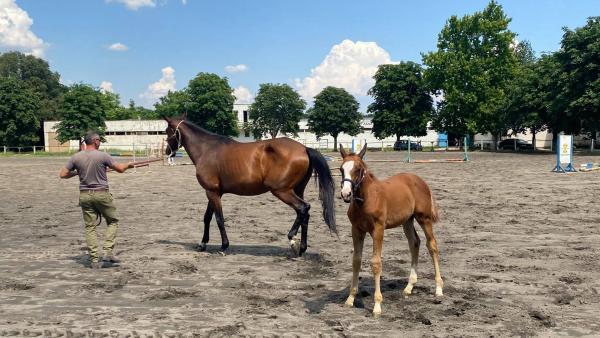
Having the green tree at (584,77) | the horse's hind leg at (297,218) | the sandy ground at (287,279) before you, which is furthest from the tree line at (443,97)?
the horse's hind leg at (297,218)

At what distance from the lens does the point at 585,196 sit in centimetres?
1602

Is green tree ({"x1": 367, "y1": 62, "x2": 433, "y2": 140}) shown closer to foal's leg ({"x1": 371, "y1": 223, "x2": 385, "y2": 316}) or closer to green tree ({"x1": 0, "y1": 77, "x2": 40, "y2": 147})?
green tree ({"x1": 0, "y1": 77, "x2": 40, "y2": 147})

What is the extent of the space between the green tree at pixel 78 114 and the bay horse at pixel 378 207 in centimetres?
7323

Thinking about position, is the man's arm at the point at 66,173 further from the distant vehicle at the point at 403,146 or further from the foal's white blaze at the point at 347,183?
the distant vehicle at the point at 403,146

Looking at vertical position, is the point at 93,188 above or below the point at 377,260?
above

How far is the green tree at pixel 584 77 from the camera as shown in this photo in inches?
1698

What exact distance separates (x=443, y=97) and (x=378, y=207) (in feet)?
220

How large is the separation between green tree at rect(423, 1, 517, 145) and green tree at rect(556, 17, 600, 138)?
14103 mm

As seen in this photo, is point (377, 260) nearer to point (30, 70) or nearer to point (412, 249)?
point (412, 249)

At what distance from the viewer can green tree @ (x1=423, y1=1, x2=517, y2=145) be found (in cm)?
6188

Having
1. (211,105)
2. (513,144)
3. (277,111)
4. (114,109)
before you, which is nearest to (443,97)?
(513,144)

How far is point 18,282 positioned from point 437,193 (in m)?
14.1

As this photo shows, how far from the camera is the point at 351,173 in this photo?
5.51 metres

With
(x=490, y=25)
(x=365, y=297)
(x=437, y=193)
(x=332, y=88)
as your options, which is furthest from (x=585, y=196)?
(x=332, y=88)
